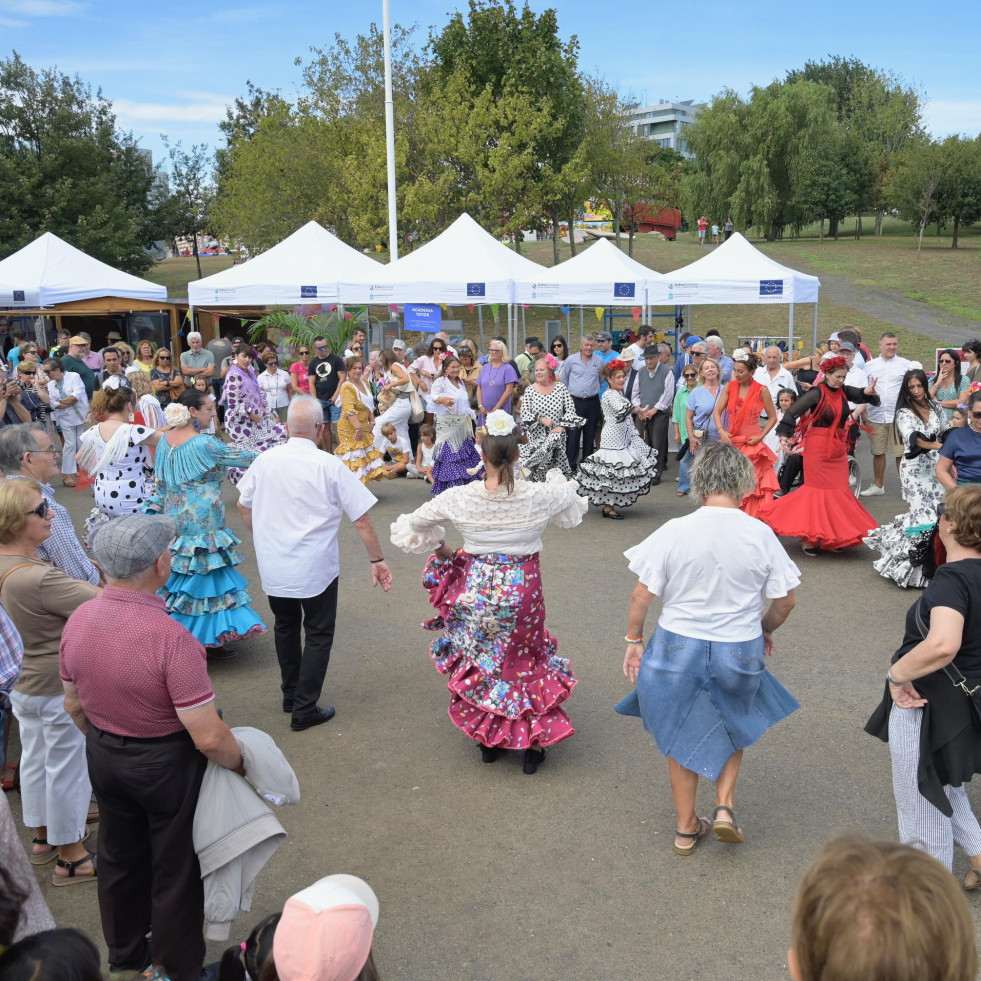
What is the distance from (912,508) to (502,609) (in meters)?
4.92

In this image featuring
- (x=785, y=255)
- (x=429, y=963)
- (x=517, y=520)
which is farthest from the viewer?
(x=785, y=255)

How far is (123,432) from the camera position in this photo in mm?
6488

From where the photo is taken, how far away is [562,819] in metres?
4.43

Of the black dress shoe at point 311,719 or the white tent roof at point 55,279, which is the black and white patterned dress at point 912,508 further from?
the white tent roof at point 55,279

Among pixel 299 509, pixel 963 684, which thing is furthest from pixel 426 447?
pixel 963 684

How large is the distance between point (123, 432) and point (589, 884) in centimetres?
443

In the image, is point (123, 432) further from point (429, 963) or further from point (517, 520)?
point (429, 963)

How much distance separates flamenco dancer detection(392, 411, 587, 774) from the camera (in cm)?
480

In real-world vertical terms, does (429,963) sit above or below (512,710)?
below

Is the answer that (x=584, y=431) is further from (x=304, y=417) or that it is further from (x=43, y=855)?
(x=43, y=855)

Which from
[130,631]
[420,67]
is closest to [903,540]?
[130,631]

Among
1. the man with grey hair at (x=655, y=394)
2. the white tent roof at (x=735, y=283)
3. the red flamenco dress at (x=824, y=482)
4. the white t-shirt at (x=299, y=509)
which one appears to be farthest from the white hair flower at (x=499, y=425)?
the white tent roof at (x=735, y=283)

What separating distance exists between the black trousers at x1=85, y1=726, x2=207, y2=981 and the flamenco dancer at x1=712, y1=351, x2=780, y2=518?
7.18 metres

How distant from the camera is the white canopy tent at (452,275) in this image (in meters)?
16.3
